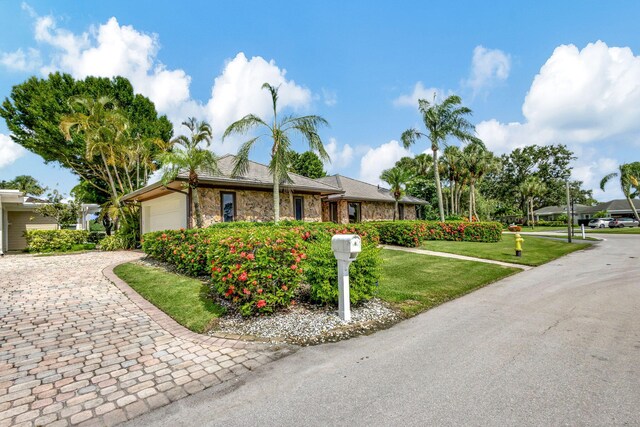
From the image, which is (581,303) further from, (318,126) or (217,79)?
(217,79)

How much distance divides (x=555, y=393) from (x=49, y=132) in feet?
92.1

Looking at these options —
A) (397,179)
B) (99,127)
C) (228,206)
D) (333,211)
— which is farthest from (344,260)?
(397,179)

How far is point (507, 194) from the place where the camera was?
55.0 metres

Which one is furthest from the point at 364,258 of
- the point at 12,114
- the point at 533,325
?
the point at 12,114

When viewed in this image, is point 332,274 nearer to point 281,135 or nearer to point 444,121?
point 281,135

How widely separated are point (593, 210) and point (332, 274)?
2930 inches

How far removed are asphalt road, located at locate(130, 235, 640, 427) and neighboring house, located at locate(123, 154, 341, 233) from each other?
1092 cm

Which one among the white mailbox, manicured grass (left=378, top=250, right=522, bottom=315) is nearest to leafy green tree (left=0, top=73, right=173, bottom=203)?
manicured grass (left=378, top=250, right=522, bottom=315)

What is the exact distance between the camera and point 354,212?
23.2m

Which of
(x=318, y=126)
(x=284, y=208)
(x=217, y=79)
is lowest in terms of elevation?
(x=284, y=208)

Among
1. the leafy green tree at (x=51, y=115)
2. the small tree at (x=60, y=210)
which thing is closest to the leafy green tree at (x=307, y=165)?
the leafy green tree at (x=51, y=115)

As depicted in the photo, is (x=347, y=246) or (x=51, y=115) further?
(x=51, y=115)

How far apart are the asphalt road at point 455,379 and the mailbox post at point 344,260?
0.71 metres

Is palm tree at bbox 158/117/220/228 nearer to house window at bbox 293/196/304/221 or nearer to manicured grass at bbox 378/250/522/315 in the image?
house window at bbox 293/196/304/221
